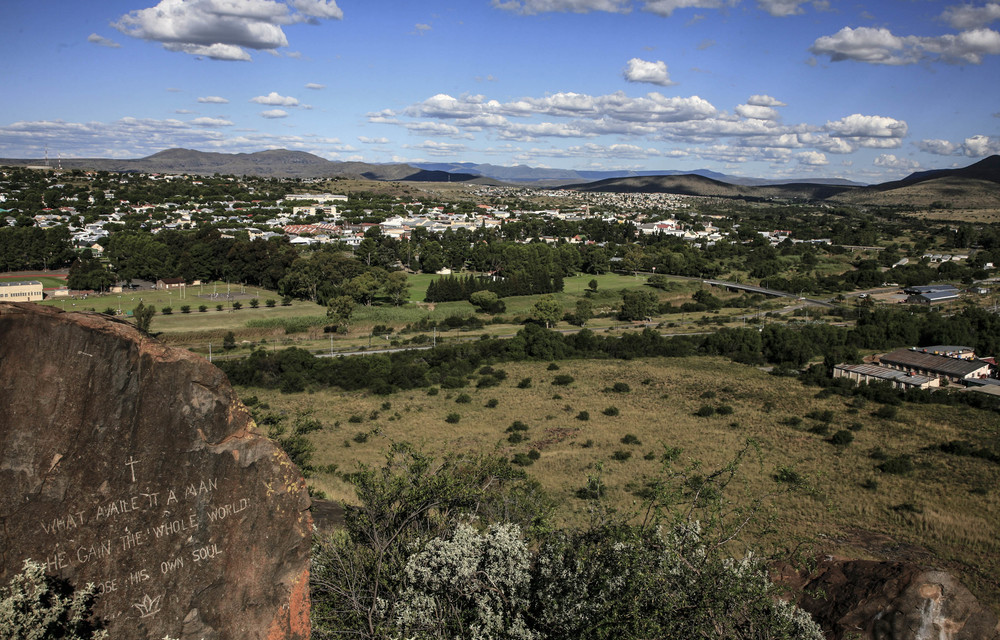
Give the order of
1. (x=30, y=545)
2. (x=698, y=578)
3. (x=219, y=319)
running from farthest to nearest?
(x=219, y=319) → (x=698, y=578) → (x=30, y=545)

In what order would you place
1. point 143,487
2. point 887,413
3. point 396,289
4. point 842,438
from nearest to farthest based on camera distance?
point 143,487 → point 842,438 → point 887,413 → point 396,289

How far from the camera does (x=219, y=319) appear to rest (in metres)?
57.6

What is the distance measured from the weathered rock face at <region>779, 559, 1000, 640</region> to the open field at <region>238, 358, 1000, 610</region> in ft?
14.1

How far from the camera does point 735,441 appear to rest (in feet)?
97.2

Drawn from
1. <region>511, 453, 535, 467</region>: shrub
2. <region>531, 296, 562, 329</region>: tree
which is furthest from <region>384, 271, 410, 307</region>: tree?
<region>511, 453, 535, 467</region>: shrub

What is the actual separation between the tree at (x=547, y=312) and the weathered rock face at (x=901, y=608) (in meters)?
51.0

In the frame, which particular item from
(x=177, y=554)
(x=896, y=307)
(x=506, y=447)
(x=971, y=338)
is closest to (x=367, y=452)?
(x=506, y=447)

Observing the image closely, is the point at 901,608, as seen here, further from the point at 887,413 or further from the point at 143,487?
the point at 887,413

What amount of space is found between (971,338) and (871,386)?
67.3ft

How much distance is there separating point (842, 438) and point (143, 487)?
29769 millimetres

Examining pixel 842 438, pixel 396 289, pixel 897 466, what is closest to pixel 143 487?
pixel 897 466

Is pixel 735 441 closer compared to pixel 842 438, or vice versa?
pixel 735 441

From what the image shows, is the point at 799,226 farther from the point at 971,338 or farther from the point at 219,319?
the point at 219,319

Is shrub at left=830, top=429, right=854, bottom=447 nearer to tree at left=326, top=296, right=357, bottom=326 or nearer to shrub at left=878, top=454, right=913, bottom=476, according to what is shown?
shrub at left=878, top=454, right=913, bottom=476
